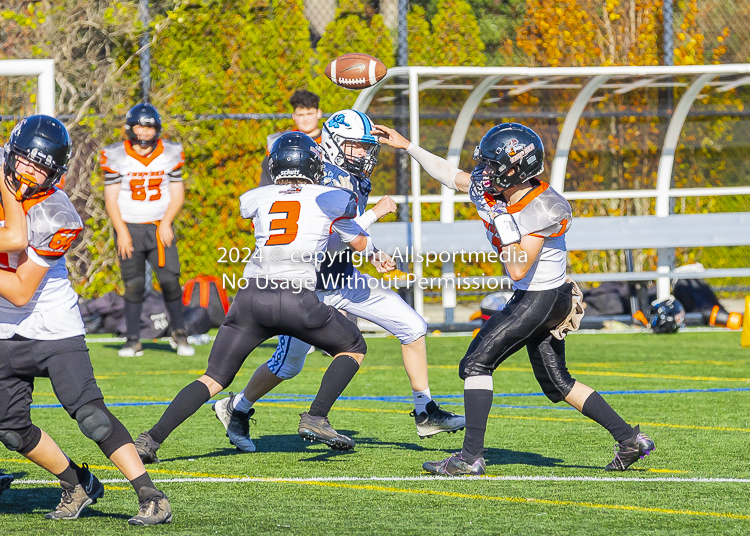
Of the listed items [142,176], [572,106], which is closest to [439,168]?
[142,176]

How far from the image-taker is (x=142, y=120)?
31.0 ft

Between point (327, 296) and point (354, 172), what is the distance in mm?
761

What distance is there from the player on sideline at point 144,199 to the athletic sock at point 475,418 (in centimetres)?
520

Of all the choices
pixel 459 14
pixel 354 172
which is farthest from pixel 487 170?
pixel 459 14

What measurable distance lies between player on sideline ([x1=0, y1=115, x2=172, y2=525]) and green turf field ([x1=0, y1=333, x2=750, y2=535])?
11.9 inches

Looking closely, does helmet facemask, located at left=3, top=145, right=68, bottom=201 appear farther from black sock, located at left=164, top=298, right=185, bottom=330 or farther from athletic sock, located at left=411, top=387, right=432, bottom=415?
black sock, located at left=164, top=298, right=185, bottom=330

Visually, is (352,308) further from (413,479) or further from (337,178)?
(413,479)

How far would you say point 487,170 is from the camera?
16.8 ft

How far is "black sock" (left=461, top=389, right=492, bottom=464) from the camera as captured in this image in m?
5.06

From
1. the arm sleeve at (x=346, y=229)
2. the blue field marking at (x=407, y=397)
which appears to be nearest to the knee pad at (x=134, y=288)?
the blue field marking at (x=407, y=397)

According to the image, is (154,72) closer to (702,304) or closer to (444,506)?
(702,304)

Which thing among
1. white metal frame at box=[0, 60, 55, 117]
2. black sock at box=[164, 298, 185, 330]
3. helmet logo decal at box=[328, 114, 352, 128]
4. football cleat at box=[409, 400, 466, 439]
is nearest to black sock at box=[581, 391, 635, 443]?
football cleat at box=[409, 400, 466, 439]

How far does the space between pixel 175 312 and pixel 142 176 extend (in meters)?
1.28

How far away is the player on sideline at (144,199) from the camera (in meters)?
9.65
